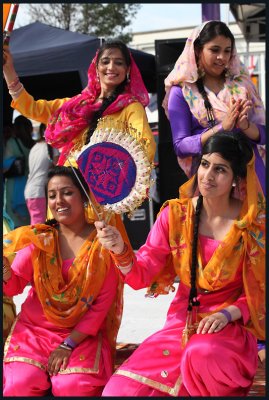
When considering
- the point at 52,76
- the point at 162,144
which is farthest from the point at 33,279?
the point at 52,76

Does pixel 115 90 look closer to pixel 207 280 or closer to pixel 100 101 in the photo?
pixel 100 101

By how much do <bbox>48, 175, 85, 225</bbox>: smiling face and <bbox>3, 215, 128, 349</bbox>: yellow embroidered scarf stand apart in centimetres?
10

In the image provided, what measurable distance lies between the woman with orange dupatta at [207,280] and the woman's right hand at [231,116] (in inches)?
10.3

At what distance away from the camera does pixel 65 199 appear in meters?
2.40

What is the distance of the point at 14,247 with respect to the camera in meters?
2.38

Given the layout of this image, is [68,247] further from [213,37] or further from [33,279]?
[213,37]

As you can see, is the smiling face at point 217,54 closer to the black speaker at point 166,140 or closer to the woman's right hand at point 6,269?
the woman's right hand at point 6,269

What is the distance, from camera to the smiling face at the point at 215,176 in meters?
2.10

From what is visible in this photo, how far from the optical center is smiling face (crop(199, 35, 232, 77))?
2639 mm

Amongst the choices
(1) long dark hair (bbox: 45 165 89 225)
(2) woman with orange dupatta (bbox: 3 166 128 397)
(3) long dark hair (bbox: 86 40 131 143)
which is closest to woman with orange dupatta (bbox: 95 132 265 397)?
(2) woman with orange dupatta (bbox: 3 166 128 397)

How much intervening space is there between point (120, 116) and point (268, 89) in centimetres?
87

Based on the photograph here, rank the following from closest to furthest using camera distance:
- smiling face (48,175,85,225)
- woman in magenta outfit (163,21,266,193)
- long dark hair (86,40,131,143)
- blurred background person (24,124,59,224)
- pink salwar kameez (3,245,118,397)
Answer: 1. pink salwar kameez (3,245,118,397)
2. smiling face (48,175,85,225)
3. woman in magenta outfit (163,21,266,193)
4. long dark hair (86,40,131,143)
5. blurred background person (24,124,59,224)

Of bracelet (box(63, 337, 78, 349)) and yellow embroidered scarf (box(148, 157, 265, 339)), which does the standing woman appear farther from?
bracelet (box(63, 337, 78, 349))

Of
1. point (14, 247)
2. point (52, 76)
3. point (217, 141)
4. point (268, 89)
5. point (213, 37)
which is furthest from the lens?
point (52, 76)
